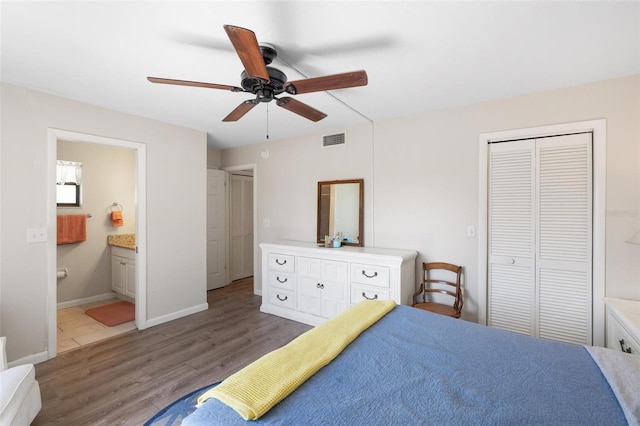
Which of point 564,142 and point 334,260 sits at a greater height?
point 564,142

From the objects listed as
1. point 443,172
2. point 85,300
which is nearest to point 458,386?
point 443,172

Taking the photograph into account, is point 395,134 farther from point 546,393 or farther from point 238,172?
point 238,172

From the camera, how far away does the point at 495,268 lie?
2.86 meters

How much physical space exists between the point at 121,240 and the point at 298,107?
392 cm

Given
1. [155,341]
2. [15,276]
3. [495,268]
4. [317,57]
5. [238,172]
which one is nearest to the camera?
[317,57]

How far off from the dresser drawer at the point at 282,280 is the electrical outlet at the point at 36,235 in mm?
2303

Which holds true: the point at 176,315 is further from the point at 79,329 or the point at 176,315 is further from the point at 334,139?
the point at 334,139

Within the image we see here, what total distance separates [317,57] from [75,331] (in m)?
3.91

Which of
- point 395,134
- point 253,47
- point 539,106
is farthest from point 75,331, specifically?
point 539,106

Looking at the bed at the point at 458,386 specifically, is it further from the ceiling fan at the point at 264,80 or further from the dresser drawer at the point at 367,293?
the ceiling fan at the point at 264,80

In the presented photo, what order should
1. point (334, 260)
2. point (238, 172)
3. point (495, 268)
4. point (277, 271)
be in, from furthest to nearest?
point (238, 172) → point (277, 271) → point (334, 260) → point (495, 268)

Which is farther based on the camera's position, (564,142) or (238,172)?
(238,172)

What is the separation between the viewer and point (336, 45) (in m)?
1.89

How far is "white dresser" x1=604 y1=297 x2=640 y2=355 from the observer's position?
1836mm
